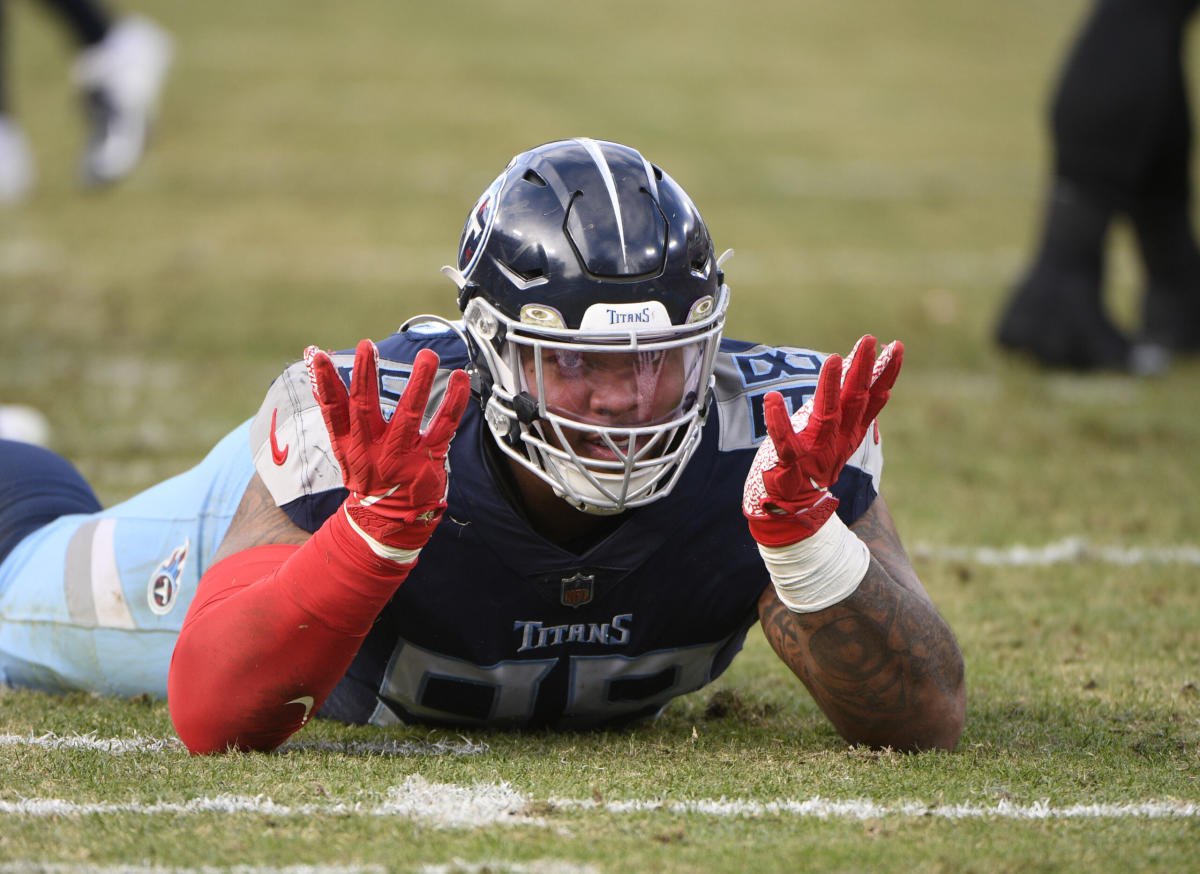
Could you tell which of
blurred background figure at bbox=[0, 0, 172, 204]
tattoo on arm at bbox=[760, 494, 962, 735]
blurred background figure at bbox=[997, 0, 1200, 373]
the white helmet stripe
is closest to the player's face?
the white helmet stripe

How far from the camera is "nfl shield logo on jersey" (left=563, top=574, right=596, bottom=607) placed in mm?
2557

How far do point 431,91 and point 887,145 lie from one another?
4.20m

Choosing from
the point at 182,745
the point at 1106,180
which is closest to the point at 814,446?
the point at 182,745

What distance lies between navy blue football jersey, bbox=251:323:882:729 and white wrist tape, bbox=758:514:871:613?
0.21m

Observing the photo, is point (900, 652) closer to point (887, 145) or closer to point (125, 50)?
point (125, 50)

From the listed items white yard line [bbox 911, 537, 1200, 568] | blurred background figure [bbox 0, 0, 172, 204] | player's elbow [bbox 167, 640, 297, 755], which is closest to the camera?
player's elbow [bbox 167, 640, 297, 755]

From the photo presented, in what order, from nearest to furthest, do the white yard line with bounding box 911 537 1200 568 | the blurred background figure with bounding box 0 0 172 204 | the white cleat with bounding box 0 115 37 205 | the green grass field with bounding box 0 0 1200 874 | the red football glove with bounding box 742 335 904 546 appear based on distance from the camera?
the green grass field with bounding box 0 0 1200 874 < the red football glove with bounding box 742 335 904 546 < the white yard line with bounding box 911 537 1200 568 < the white cleat with bounding box 0 115 37 205 < the blurred background figure with bounding box 0 0 172 204

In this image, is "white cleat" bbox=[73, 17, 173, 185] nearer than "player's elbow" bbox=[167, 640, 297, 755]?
No

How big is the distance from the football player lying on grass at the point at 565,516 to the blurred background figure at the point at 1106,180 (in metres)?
4.09

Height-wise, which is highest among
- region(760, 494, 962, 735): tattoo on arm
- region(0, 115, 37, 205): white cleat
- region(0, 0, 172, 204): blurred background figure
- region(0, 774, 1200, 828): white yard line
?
region(0, 0, 172, 204): blurred background figure

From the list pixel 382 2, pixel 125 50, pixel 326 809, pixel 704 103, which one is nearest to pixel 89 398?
pixel 125 50

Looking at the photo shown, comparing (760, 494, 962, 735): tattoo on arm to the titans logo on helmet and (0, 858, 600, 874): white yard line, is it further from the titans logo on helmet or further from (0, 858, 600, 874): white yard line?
the titans logo on helmet

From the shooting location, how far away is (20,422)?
15.7ft

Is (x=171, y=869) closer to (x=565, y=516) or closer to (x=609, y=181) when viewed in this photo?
(x=565, y=516)
